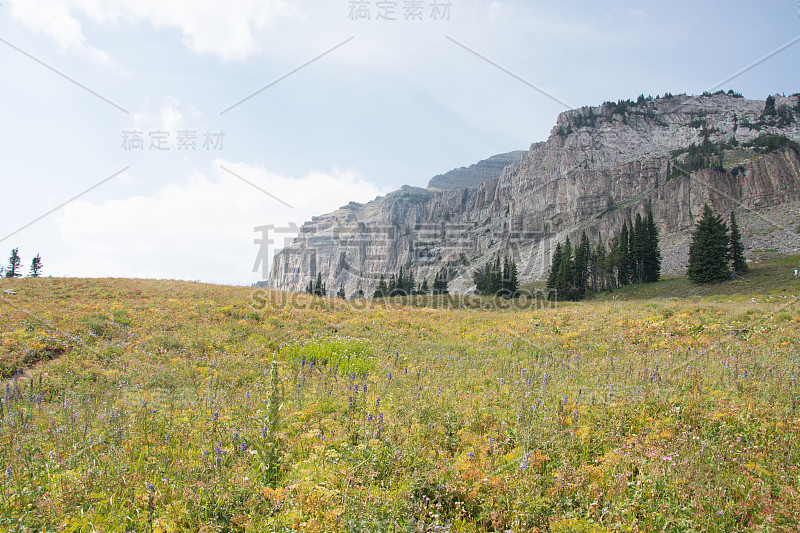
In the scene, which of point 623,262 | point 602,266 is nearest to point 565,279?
point 602,266

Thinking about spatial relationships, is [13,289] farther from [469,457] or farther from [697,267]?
[697,267]

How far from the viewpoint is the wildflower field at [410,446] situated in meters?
3.00

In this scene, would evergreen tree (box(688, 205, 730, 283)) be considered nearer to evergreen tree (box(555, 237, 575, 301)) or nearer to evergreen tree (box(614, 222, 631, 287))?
evergreen tree (box(614, 222, 631, 287))

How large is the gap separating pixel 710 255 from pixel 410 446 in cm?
6962

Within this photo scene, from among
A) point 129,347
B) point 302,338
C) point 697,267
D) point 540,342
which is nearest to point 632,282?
point 697,267

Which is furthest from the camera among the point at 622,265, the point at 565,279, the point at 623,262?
the point at 622,265

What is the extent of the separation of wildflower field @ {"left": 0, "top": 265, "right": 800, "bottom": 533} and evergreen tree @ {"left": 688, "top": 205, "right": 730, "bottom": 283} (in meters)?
Answer: 57.9

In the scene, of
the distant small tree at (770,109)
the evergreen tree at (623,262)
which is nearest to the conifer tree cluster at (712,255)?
the evergreen tree at (623,262)

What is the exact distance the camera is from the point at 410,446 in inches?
163

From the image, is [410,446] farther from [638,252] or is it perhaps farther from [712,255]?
[638,252]

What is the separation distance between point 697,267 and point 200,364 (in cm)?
6910

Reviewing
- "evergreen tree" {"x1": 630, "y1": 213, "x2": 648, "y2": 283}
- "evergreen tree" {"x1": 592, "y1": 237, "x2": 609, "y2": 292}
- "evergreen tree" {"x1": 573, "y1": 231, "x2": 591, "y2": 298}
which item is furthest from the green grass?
"evergreen tree" {"x1": 592, "y1": 237, "x2": 609, "y2": 292}

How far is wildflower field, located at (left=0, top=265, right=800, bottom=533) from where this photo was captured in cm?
300

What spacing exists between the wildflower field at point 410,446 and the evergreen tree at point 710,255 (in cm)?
5794
